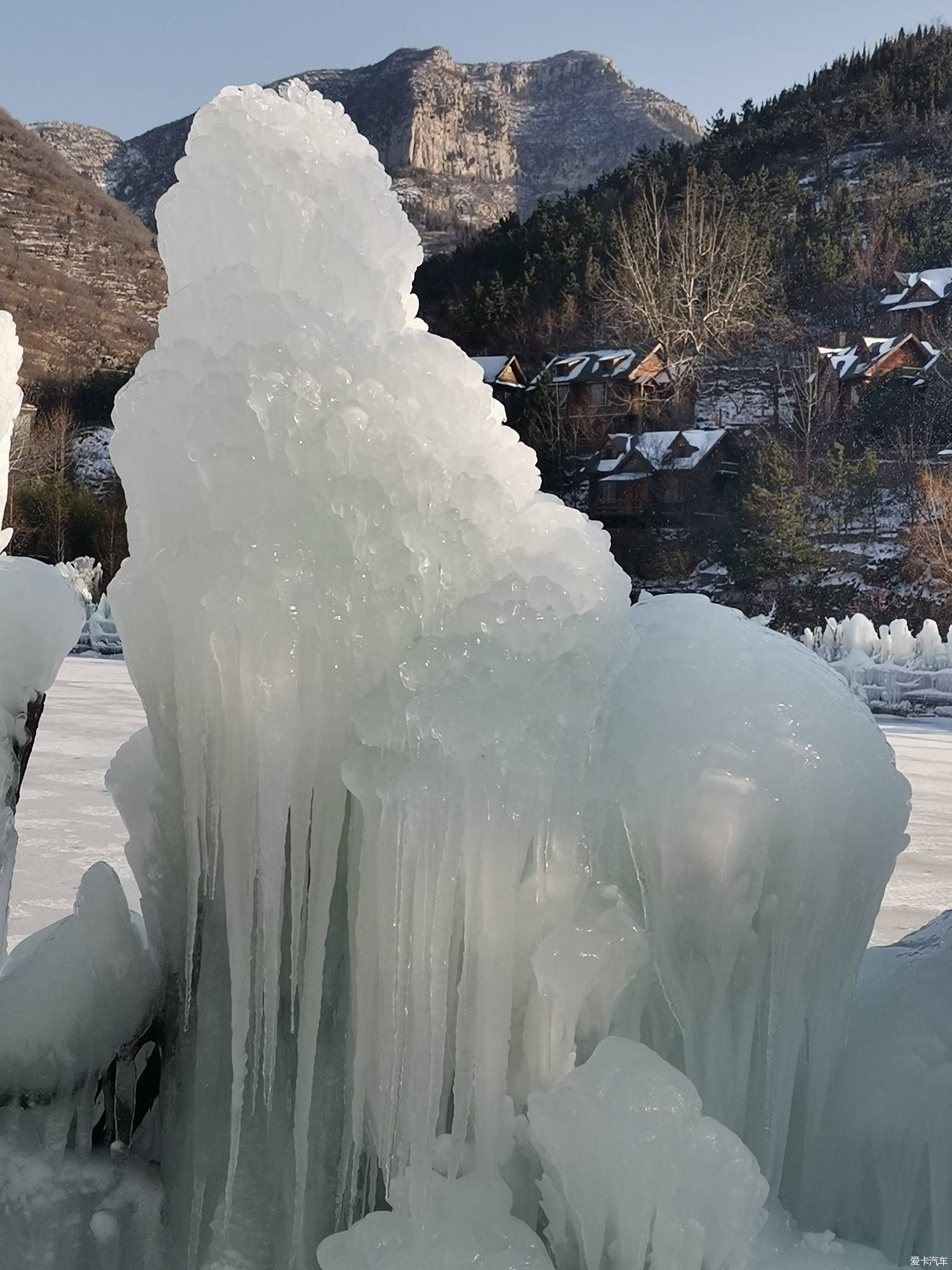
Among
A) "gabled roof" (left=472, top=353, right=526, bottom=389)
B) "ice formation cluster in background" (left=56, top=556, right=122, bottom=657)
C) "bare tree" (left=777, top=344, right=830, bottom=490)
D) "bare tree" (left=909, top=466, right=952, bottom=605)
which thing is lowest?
"ice formation cluster in background" (left=56, top=556, right=122, bottom=657)

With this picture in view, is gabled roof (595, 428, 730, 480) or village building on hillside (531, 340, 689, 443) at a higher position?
village building on hillside (531, 340, 689, 443)

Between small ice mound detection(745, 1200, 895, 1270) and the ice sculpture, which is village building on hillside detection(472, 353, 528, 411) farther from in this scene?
small ice mound detection(745, 1200, 895, 1270)

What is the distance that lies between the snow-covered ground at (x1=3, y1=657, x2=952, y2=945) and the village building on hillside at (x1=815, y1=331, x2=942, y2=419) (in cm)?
1767

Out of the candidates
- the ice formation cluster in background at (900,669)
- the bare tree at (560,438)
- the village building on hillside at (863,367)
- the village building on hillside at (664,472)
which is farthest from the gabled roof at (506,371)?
the ice formation cluster in background at (900,669)

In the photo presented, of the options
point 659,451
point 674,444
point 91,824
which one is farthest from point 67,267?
point 91,824

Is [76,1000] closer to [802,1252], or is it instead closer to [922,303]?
[802,1252]

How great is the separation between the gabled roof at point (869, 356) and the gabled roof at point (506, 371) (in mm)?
8098

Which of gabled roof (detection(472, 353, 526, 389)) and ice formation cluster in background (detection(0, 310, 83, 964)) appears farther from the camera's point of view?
gabled roof (detection(472, 353, 526, 389))

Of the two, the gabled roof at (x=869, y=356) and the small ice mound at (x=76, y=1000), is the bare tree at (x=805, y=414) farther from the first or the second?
the small ice mound at (x=76, y=1000)

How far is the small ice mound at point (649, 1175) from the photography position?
137 centimetres

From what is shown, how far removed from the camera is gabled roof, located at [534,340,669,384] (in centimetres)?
2691

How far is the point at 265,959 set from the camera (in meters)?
1.54

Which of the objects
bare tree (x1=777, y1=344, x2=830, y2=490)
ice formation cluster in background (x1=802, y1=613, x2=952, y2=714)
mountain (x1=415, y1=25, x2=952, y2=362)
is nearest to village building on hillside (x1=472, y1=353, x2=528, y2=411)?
mountain (x1=415, y1=25, x2=952, y2=362)

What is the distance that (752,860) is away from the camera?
4.99 feet
